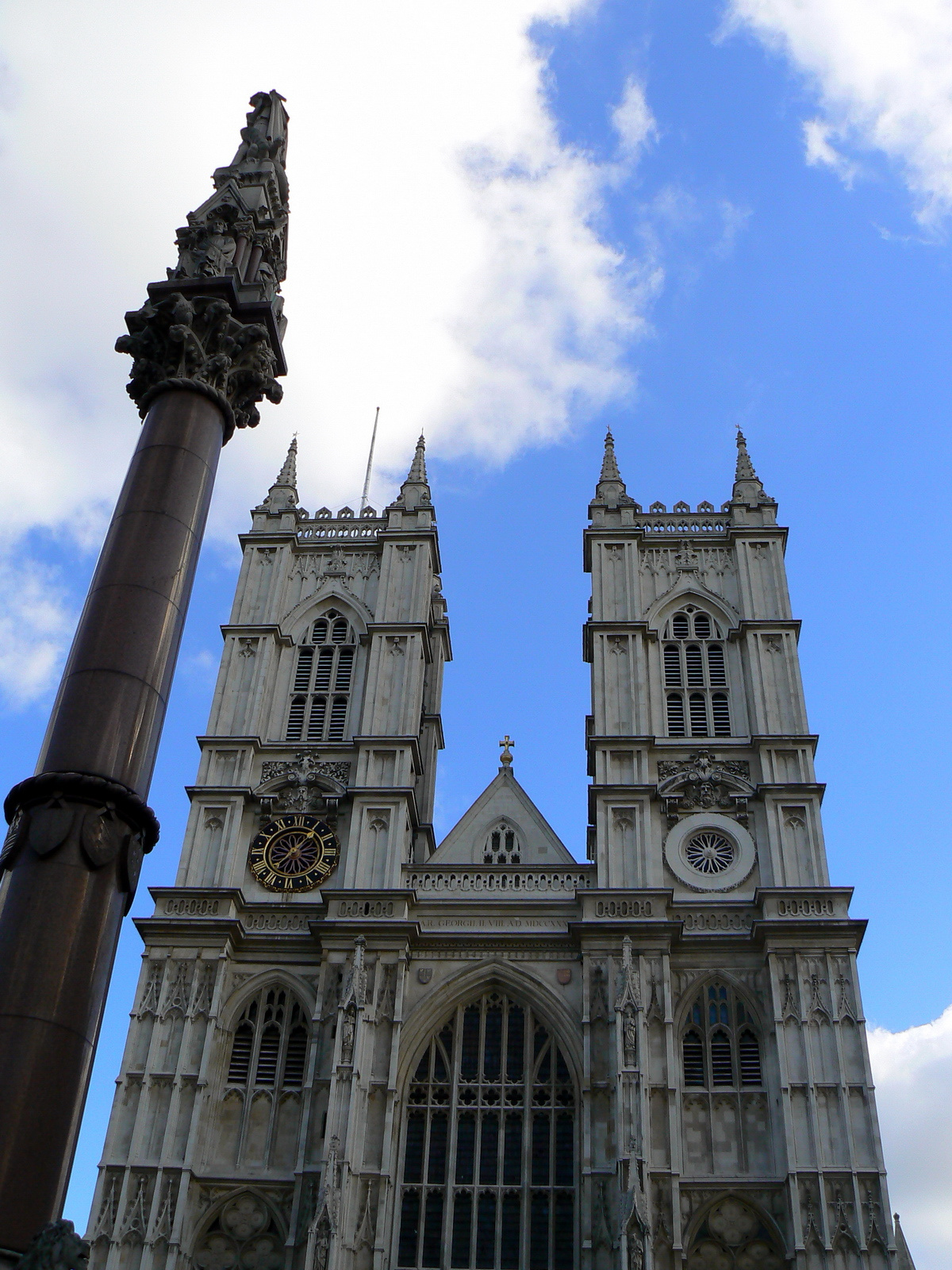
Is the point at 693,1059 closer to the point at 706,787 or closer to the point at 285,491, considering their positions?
the point at 706,787

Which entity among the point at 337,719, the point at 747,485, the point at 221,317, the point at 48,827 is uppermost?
the point at 747,485

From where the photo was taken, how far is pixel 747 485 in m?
41.2

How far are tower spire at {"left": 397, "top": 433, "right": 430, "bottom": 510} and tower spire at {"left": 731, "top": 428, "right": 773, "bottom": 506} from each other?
965cm

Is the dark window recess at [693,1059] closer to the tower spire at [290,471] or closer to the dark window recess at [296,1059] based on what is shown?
the dark window recess at [296,1059]

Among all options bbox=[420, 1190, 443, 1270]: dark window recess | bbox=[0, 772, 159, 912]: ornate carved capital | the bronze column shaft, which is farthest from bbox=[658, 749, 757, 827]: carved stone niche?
bbox=[0, 772, 159, 912]: ornate carved capital

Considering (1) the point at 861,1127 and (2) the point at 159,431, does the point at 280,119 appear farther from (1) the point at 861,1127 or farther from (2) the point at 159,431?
(1) the point at 861,1127

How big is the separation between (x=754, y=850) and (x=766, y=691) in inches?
190

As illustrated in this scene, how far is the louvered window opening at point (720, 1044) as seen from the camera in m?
29.1

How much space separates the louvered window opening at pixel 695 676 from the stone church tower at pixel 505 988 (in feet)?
0.25

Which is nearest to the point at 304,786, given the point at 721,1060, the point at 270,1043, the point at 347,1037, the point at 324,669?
the point at 324,669

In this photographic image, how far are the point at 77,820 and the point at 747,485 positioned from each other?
1253 inches

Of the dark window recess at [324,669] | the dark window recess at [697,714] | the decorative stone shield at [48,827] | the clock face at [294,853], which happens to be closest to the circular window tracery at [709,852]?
the dark window recess at [697,714]

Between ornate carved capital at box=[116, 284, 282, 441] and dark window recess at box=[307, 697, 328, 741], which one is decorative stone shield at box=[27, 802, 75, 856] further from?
dark window recess at box=[307, 697, 328, 741]

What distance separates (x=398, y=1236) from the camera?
27609mm
